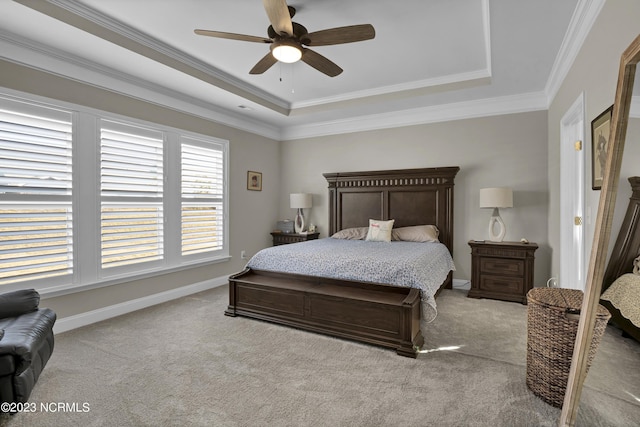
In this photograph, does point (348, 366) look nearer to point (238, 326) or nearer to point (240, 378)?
point (240, 378)

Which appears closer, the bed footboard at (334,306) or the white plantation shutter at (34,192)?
the bed footboard at (334,306)

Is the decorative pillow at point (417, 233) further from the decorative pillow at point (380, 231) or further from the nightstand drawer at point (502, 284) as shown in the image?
the nightstand drawer at point (502, 284)

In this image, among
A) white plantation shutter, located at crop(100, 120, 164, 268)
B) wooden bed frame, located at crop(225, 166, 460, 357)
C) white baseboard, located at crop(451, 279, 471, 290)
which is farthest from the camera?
white baseboard, located at crop(451, 279, 471, 290)

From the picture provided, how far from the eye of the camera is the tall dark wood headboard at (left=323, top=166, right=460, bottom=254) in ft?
16.0

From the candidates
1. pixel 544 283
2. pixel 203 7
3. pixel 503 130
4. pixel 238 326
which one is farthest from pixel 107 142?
pixel 544 283

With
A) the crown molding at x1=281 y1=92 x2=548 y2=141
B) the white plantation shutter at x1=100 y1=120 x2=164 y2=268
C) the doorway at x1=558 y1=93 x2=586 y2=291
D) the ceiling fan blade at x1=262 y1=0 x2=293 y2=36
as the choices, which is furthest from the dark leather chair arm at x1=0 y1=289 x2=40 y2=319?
the doorway at x1=558 y1=93 x2=586 y2=291

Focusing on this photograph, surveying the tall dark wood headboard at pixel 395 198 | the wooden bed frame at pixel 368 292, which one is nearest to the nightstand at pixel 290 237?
the tall dark wood headboard at pixel 395 198

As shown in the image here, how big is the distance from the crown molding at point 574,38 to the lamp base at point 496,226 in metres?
1.64

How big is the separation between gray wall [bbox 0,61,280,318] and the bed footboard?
4.10 ft

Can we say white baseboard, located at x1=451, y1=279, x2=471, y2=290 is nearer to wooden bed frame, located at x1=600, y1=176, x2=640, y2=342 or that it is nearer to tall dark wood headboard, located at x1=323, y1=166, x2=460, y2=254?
tall dark wood headboard, located at x1=323, y1=166, x2=460, y2=254

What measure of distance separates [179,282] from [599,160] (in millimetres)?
4586

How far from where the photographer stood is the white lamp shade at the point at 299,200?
226 inches

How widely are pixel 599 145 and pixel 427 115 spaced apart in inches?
120

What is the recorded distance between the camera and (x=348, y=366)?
99.2 inches
